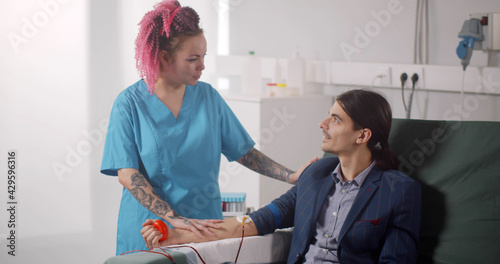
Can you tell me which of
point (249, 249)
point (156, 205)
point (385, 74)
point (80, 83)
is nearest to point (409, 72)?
point (385, 74)

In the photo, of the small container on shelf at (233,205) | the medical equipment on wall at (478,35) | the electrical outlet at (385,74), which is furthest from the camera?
the electrical outlet at (385,74)

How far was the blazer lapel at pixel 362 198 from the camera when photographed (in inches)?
63.9

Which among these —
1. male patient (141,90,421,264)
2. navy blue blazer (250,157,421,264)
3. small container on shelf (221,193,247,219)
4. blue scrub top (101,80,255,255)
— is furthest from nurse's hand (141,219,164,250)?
small container on shelf (221,193,247,219)

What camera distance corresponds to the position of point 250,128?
105 inches

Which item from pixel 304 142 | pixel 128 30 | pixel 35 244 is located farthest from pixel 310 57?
pixel 35 244

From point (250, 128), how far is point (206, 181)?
870 millimetres

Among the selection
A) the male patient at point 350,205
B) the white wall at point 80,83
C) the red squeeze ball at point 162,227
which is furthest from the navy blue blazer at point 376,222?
the white wall at point 80,83

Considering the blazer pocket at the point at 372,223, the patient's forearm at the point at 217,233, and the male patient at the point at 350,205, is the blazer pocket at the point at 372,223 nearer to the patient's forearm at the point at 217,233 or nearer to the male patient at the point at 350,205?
the male patient at the point at 350,205

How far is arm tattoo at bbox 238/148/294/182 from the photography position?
1.93m

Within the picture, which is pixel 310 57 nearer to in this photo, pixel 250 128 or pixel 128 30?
pixel 250 128

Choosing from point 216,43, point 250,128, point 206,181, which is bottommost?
point 206,181

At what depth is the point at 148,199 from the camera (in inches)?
66.0

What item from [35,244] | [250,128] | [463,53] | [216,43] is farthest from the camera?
[216,43]

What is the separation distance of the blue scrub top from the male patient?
152 mm
